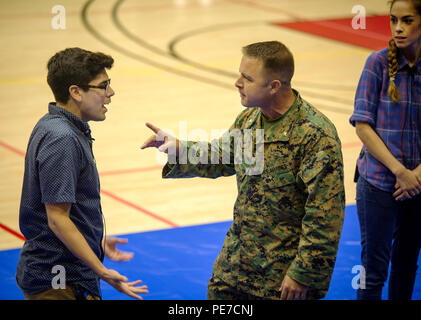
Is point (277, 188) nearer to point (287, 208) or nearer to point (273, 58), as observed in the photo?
point (287, 208)

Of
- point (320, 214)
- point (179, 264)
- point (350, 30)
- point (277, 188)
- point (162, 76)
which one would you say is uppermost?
point (350, 30)

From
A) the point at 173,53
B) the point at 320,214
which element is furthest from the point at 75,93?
the point at 173,53

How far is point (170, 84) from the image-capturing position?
9.59m

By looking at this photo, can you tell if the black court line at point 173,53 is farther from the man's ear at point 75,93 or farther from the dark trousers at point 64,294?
the dark trousers at point 64,294

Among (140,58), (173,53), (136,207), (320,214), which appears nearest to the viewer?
(320,214)

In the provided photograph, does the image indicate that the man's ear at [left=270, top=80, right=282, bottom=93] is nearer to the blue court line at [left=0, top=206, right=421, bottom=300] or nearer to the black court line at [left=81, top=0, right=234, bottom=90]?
the blue court line at [left=0, top=206, right=421, bottom=300]

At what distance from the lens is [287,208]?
301 cm

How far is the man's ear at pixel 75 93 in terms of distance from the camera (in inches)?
121

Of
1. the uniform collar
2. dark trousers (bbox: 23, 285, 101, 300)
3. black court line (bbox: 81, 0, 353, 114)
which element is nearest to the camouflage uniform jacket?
the uniform collar

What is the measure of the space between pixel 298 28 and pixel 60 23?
4.17 m

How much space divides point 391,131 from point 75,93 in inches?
64.1

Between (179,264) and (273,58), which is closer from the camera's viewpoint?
(273,58)

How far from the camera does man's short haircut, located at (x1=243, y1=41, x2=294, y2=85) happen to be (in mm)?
2992
